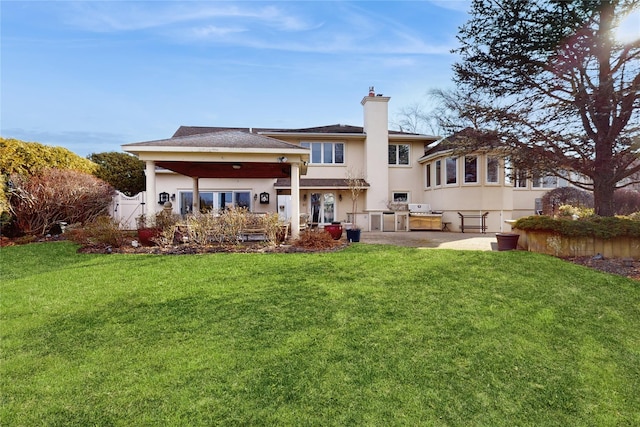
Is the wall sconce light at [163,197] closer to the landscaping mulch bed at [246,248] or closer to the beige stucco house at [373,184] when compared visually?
the beige stucco house at [373,184]

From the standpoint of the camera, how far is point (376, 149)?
61.9ft

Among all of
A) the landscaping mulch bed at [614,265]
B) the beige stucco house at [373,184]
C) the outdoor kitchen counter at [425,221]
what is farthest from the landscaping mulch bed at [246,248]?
the outdoor kitchen counter at [425,221]

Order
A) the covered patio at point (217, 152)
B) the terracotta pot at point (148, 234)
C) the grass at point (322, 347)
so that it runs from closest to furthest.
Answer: the grass at point (322, 347), the terracotta pot at point (148, 234), the covered patio at point (217, 152)

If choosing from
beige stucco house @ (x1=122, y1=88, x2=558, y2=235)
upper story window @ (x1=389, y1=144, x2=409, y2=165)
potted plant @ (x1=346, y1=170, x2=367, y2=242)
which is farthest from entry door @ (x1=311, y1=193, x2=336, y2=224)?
upper story window @ (x1=389, y1=144, x2=409, y2=165)

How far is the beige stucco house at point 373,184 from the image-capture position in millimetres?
16500

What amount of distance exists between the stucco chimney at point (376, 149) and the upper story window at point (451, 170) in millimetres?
3385

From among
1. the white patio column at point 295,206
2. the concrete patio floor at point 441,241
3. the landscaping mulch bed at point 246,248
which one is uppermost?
the white patio column at point 295,206

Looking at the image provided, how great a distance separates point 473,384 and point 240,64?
13.3 meters

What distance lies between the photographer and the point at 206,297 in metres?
5.17

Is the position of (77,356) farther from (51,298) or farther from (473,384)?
(473,384)

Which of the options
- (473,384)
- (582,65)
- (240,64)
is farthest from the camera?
(240,64)

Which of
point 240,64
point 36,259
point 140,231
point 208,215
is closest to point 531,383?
point 208,215

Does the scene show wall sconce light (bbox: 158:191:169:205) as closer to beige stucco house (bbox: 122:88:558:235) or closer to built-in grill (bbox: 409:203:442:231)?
beige stucco house (bbox: 122:88:558:235)

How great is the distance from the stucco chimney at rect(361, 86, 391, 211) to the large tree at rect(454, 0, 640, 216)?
8.34m
